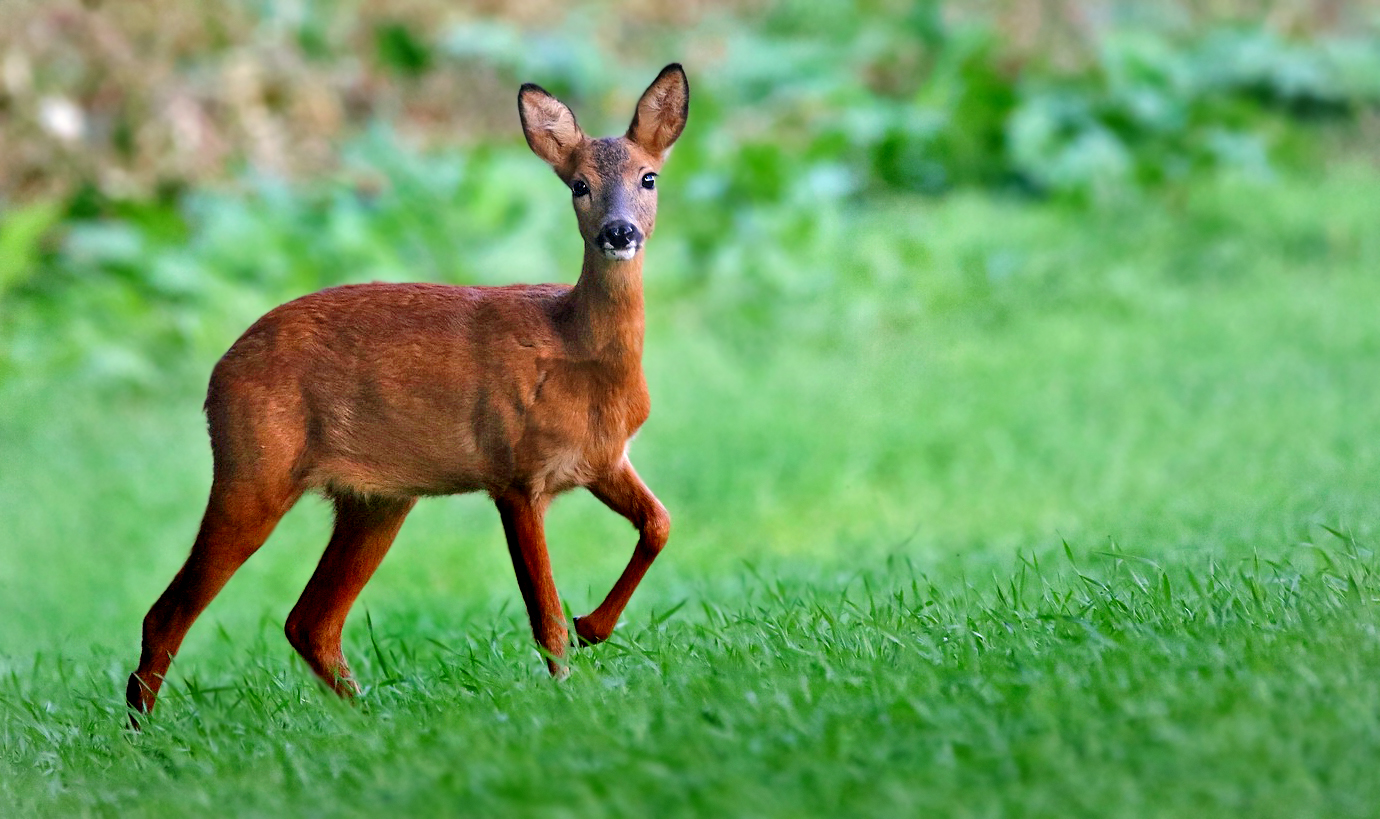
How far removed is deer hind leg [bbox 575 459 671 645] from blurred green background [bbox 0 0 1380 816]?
13 centimetres

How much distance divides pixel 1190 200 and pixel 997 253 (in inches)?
61.6

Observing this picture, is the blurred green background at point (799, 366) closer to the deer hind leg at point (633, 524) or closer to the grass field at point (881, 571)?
the grass field at point (881, 571)

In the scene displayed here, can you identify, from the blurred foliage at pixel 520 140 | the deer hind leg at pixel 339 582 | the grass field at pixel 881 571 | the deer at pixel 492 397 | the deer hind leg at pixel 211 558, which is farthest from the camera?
the blurred foliage at pixel 520 140

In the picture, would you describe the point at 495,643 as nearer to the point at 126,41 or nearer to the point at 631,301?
the point at 631,301

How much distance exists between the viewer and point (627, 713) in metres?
3.60

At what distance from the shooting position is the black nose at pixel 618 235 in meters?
3.87

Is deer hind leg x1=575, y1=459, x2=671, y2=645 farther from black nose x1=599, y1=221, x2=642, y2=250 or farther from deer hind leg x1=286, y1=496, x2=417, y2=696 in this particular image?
deer hind leg x1=286, y1=496, x2=417, y2=696

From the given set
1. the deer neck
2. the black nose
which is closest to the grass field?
the deer neck

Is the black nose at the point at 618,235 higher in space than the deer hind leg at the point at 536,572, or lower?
higher

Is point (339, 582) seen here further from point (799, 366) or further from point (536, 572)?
point (799, 366)

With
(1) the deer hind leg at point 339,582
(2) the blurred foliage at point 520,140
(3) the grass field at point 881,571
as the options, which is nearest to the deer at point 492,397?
(1) the deer hind leg at point 339,582

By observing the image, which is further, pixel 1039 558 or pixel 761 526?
pixel 761 526

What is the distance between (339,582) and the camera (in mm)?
4414

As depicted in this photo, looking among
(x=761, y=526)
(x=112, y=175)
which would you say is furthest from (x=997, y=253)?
(x=112, y=175)
